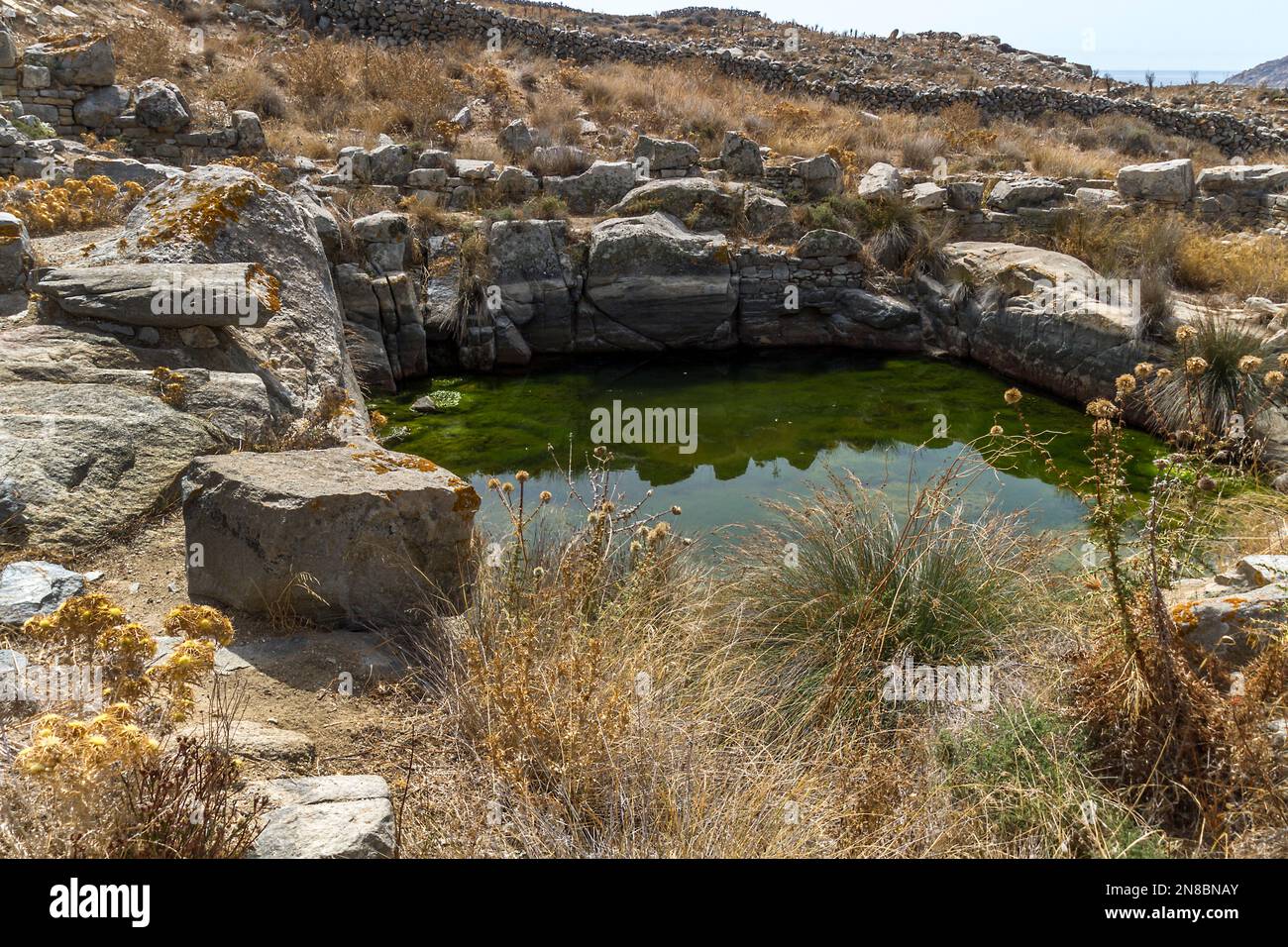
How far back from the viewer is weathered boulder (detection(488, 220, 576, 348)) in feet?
37.3

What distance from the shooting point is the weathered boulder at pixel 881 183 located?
508 inches

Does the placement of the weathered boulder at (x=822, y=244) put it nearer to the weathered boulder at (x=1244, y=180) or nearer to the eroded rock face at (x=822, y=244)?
the eroded rock face at (x=822, y=244)

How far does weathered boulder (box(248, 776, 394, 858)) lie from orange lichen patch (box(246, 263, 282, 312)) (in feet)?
12.7

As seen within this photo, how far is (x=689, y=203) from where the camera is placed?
12281 millimetres

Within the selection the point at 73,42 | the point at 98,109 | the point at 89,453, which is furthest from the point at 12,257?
the point at 73,42

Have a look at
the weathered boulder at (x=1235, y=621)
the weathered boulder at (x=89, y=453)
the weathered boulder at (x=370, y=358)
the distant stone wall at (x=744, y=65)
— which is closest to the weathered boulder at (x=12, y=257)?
the weathered boulder at (x=89, y=453)

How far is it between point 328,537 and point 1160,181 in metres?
14.1

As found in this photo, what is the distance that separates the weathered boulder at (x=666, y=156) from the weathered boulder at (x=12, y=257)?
A: 30.0ft

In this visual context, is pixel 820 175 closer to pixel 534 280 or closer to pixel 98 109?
pixel 534 280

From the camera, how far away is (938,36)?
31.5 metres

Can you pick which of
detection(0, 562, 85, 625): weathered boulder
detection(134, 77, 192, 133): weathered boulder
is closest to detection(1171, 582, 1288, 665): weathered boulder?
detection(0, 562, 85, 625): weathered boulder

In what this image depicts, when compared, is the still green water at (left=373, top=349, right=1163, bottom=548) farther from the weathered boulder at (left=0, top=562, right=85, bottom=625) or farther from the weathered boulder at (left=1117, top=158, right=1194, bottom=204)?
the weathered boulder at (left=1117, top=158, right=1194, bottom=204)
